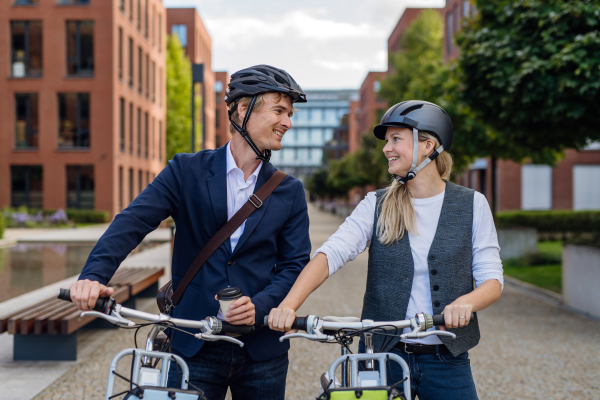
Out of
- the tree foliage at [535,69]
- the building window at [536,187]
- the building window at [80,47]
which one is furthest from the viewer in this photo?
the building window at [536,187]

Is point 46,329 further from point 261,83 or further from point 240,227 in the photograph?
point 261,83

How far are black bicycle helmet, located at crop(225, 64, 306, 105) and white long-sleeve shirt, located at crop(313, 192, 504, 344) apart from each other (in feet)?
1.94

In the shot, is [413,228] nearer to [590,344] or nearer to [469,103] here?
[590,344]

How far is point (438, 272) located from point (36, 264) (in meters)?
14.1

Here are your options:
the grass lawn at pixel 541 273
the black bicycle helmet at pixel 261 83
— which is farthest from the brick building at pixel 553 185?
the black bicycle helmet at pixel 261 83

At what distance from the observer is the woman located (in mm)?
2412

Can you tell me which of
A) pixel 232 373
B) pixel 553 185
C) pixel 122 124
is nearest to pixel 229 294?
pixel 232 373

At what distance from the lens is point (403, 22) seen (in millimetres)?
57188

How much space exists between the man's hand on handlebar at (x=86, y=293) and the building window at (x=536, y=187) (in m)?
33.0

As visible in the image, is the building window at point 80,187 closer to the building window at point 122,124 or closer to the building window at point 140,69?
the building window at point 122,124

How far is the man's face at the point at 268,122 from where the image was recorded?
2.52 meters

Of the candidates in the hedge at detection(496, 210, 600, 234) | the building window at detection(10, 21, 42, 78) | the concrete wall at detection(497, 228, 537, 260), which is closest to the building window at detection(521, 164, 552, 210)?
the hedge at detection(496, 210, 600, 234)

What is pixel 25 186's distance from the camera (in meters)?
31.7

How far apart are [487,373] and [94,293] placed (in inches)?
181
